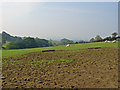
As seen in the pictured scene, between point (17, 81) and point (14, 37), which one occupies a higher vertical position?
point (14, 37)

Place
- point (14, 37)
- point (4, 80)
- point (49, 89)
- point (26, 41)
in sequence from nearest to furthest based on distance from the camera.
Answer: point (49, 89)
point (4, 80)
point (26, 41)
point (14, 37)

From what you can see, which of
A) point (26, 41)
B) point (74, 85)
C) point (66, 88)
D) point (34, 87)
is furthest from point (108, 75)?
point (26, 41)

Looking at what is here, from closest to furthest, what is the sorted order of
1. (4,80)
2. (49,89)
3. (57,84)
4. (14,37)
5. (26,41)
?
(49,89)
(57,84)
(4,80)
(26,41)
(14,37)

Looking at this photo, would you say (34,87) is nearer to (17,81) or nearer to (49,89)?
(49,89)

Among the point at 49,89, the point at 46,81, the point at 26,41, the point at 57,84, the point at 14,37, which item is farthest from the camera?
the point at 14,37

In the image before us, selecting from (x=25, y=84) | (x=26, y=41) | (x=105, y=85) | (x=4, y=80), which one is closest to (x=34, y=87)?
(x=25, y=84)

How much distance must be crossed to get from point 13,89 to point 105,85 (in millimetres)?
3260

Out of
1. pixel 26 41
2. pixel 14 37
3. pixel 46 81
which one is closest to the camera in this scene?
pixel 46 81

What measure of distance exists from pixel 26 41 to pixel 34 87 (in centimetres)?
7126

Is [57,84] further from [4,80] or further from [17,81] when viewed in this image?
[4,80]

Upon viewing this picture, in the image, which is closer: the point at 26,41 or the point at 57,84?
the point at 57,84

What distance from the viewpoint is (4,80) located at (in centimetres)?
625

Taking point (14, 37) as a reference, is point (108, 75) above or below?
below

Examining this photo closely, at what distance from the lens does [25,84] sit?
18.2 ft
